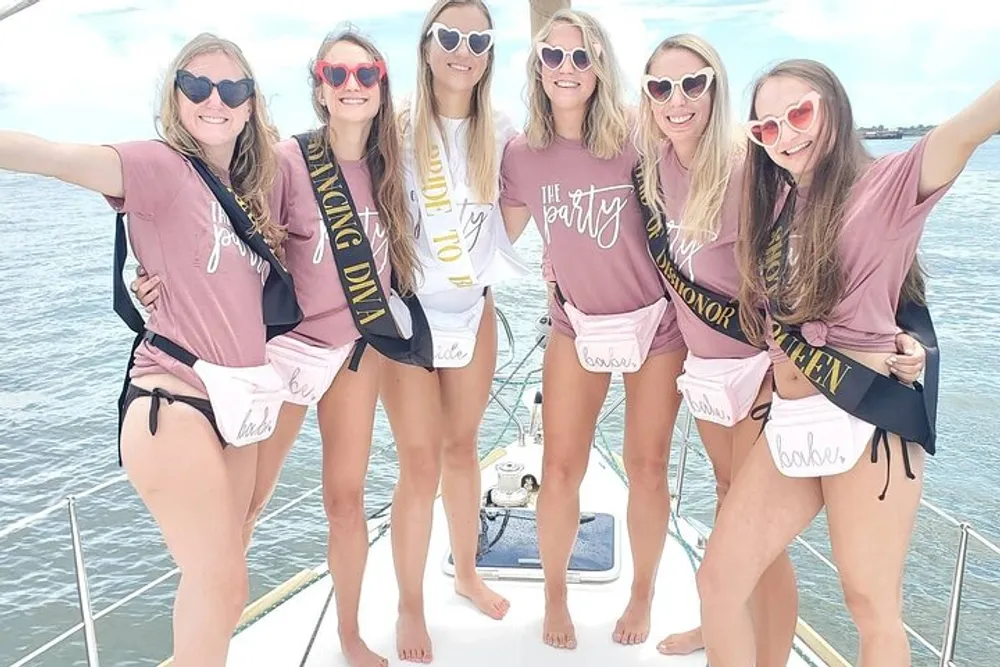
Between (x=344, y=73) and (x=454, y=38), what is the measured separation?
0.39m

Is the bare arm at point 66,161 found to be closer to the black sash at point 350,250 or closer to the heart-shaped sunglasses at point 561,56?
the black sash at point 350,250

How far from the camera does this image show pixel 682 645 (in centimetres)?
318

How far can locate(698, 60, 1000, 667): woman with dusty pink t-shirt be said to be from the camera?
213 centimetres

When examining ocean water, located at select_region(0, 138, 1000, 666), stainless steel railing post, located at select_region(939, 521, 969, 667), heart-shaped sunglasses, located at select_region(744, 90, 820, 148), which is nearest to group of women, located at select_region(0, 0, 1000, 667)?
heart-shaped sunglasses, located at select_region(744, 90, 820, 148)

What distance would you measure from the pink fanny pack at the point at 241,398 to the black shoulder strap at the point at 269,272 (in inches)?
6.8

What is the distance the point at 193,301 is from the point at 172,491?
509mm

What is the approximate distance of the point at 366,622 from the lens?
3.40 metres

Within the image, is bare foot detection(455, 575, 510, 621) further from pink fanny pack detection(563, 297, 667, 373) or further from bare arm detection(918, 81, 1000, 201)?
bare arm detection(918, 81, 1000, 201)

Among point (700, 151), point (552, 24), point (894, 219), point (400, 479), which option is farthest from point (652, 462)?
point (552, 24)

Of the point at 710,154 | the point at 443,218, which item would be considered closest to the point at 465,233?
the point at 443,218

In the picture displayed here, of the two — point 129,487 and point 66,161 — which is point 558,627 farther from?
point 129,487

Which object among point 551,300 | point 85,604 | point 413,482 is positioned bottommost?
point 85,604

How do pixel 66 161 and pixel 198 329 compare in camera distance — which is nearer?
pixel 66 161

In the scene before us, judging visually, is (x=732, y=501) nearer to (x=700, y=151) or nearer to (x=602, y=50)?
(x=700, y=151)
